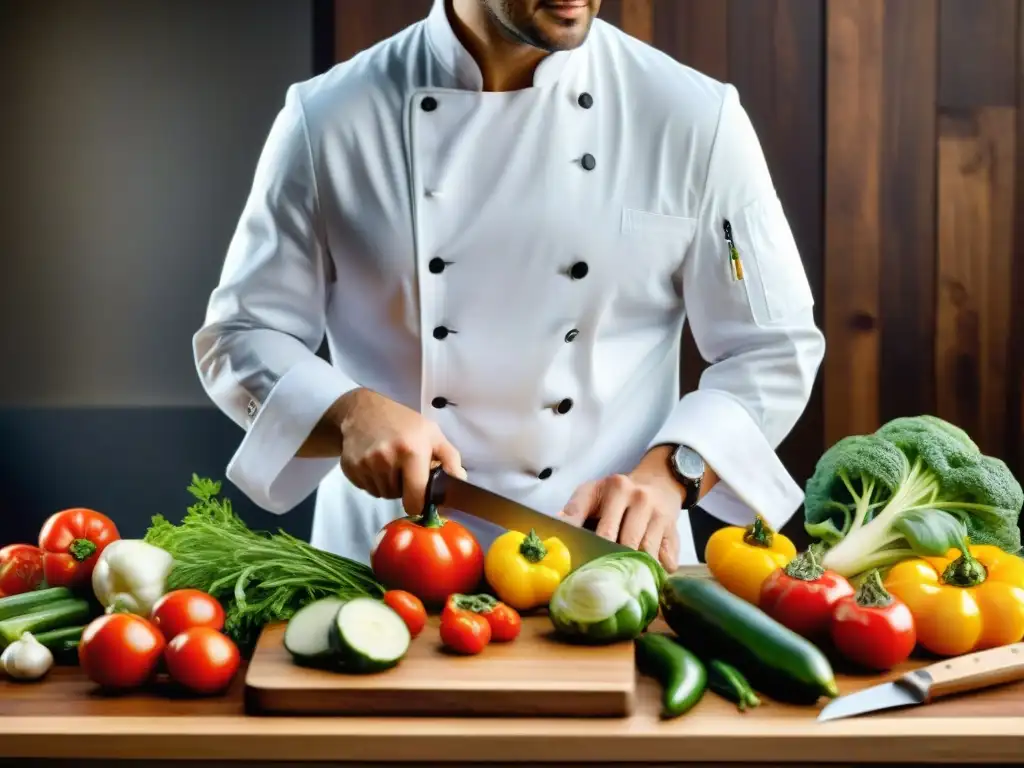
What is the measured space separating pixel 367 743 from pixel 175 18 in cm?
256

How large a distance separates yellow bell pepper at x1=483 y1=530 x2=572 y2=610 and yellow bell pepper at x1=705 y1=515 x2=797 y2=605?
0.64 feet

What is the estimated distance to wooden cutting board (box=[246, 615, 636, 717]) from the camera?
4.19ft

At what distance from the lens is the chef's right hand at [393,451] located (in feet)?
5.08

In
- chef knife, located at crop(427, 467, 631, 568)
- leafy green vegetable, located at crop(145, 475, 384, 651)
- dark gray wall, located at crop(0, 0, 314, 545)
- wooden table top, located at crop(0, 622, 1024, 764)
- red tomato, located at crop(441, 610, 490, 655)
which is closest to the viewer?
wooden table top, located at crop(0, 622, 1024, 764)

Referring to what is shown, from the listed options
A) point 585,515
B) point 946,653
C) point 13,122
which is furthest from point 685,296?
point 13,122

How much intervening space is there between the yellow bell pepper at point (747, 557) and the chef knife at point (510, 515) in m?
0.13

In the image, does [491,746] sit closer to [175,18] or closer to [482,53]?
[482,53]

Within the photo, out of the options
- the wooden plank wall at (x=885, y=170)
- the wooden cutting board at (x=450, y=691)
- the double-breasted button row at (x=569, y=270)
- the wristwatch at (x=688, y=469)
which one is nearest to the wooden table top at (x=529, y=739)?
the wooden cutting board at (x=450, y=691)

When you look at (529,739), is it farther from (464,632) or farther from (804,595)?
(804,595)

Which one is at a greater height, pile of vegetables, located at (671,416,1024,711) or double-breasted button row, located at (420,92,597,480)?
double-breasted button row, located at (420,92,597,480)

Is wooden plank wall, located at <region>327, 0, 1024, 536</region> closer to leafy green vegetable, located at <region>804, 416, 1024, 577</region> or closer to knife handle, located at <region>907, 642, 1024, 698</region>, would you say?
leafy green vegetable, located at <region>804, 416, 1024, 577</region>

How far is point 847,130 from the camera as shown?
9.93ft

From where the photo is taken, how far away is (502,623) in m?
1.39

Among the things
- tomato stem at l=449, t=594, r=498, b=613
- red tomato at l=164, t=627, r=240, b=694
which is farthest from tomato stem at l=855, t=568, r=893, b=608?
red tomato at l=164, t=627, r=240, b=694
